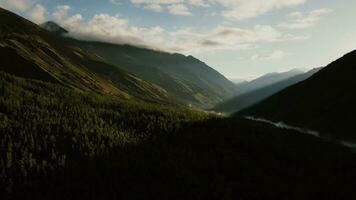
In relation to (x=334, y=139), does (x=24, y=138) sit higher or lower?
lower

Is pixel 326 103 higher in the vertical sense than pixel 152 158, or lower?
higher

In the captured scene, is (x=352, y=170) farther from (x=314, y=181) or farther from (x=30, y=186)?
(x=30, y=186)

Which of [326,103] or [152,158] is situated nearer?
[152,158]

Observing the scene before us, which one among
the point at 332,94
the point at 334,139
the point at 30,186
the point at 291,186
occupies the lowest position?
the point at 30,186

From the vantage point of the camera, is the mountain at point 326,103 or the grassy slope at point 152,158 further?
the mountain at point 326,103

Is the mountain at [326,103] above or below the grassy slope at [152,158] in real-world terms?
above

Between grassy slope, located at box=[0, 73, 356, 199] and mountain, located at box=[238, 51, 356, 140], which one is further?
mountain, located at box=[238, 51, 356, 140]

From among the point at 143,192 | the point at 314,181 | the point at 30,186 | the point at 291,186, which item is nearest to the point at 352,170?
the point at 314,181

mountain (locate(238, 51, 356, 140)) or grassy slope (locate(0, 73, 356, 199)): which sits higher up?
mountain (locate(238, 51, 356, 140))
